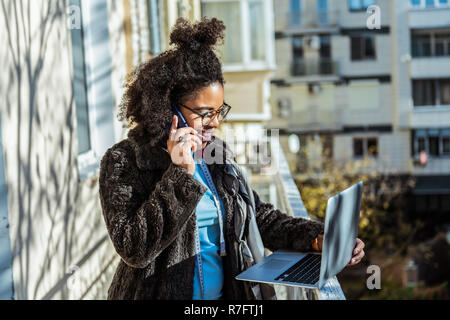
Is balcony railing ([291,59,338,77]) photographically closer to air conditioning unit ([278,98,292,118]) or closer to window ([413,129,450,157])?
air conditioning unit ([278,98,292,118])

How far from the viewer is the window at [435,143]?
85.4 feet

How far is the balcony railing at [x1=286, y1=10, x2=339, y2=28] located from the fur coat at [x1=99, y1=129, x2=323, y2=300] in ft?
81.9

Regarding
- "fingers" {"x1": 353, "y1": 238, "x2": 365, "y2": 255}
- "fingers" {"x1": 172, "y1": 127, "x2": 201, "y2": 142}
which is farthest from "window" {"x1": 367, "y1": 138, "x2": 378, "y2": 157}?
"fingers" {"x1": 172, "y1": 127, "x2": 201, "y2": 142}

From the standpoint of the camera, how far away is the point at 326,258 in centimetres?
177

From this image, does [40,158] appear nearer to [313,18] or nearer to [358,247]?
[358,247]

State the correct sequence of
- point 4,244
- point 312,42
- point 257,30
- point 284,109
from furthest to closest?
point 284,109
point 312,42
point 257,30
point 4,244

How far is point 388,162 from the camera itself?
25625 millimetres

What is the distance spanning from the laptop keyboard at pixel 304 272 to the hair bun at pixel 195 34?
959 millimetres

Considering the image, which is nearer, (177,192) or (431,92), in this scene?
(177,192)

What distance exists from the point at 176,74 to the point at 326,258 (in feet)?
3.02

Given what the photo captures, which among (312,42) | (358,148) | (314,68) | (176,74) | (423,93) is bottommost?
(358,148)

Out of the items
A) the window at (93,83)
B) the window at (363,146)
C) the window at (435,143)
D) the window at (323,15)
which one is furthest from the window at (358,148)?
the window at (93,83)

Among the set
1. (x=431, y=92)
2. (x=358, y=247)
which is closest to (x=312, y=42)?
(x=431, y=92)
